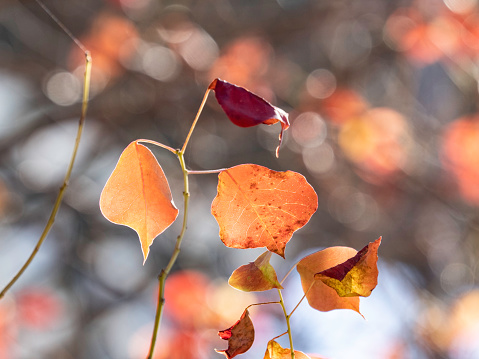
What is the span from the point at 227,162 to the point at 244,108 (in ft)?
6.06

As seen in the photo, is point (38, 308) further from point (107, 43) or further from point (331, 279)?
point (331, 279)

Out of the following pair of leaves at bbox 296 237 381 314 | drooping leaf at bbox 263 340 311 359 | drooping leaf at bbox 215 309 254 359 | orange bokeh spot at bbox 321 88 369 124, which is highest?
pair of leaves at bbox 296 237 381 314

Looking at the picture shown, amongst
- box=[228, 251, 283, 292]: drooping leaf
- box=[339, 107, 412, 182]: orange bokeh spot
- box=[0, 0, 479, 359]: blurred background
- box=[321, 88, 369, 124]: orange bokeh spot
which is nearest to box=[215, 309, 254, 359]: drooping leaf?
box=[228, 251, 283, 292]: drooping leaf

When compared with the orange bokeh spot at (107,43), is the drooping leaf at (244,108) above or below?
below

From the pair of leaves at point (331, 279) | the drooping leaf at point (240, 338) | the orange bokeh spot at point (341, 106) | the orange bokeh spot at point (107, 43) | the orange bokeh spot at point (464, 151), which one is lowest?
the orange bokeh spot at point (464, 151)

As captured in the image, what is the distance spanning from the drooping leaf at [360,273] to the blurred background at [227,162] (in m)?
1.42

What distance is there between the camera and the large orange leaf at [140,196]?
36 cm

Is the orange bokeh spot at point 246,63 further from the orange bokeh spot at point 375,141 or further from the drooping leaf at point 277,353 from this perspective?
the drooping leaf at point 277,353

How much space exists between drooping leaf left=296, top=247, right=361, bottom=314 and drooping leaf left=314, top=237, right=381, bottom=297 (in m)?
0.04

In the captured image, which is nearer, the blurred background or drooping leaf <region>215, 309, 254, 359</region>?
drooping leaf <region>215, 309, 254, 359</region>

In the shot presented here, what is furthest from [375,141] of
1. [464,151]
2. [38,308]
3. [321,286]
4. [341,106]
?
[321,286]

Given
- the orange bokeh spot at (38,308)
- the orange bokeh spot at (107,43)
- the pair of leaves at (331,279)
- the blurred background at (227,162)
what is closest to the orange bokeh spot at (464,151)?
the blurred background at (227,162)

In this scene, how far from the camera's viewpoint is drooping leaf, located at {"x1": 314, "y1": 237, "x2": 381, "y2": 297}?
308 millimetres

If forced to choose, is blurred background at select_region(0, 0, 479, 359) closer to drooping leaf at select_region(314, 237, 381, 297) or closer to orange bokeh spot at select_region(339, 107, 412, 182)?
orange bokeh spot at select_region(339, 107, 412, 182)
